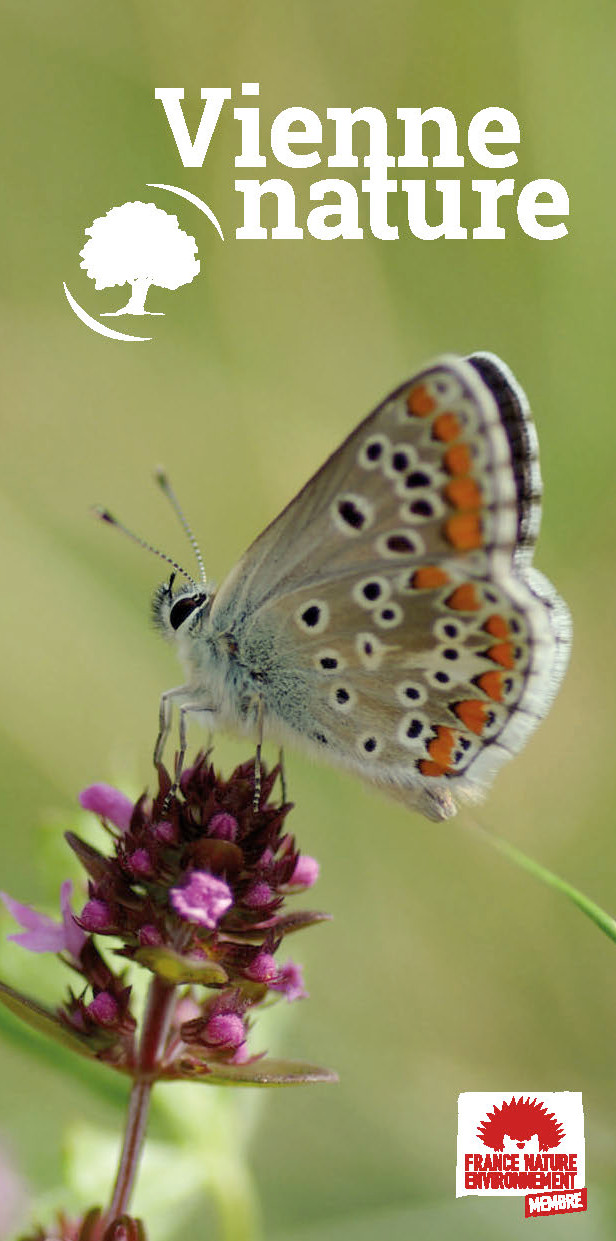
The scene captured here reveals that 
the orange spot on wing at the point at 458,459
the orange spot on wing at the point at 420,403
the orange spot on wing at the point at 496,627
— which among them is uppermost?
the orange spot on wing at the point at 420,403

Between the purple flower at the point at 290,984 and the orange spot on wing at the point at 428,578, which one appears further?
the orange spot on wing at the point at 428,578

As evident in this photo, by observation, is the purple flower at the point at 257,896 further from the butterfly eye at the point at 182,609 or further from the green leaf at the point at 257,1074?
the butterfly eye at the point at 182,609

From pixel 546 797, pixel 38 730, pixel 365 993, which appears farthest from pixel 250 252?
pixel 365 993

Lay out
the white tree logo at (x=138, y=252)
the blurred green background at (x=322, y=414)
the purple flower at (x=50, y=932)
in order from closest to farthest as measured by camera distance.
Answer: the purple flower at (x=50, y=932) → the blurred green background at (x=322, y=414) → the white tree logo at (x=138, y=252)

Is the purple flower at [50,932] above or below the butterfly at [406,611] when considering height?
below

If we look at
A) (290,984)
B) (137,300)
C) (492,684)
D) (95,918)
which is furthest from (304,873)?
(137,300)

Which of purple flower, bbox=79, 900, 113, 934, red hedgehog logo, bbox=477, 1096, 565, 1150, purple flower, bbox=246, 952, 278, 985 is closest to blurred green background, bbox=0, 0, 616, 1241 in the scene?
red hedgehog logo, bbox=477, 1096, 565, 1150

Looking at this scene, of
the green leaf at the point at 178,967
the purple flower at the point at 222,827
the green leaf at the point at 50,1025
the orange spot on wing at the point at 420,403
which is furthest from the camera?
the orange spot on wing at the point at 420,403

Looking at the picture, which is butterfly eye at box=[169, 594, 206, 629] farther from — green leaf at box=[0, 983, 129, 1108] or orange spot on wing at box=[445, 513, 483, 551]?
green leaf at box=[0, 983, 129, 1108]

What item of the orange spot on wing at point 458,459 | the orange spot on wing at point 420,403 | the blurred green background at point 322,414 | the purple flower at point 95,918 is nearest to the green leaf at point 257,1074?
the purple flower at point 95,918
